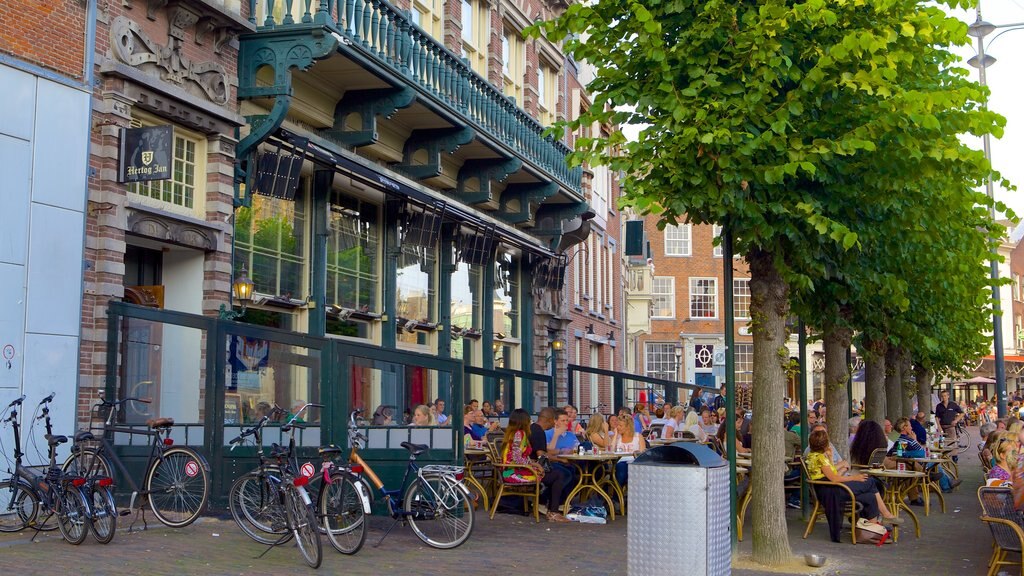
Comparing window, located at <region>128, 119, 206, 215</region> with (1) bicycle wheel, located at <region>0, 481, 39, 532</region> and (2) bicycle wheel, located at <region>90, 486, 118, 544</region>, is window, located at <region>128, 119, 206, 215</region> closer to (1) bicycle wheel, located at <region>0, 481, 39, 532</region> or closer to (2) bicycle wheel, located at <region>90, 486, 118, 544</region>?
(1) bicycle wheel, located at <region>0, 481, 39, 532</region>

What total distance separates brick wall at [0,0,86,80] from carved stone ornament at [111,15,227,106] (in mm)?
460

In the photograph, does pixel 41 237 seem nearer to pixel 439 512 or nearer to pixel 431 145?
pixel 439 512

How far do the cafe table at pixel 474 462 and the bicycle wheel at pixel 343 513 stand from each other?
131 inches

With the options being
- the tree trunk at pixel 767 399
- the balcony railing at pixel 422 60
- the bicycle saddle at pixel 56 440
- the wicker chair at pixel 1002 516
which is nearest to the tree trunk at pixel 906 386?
the balcony railing at pixel 422 60

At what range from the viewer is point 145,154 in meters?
11.7

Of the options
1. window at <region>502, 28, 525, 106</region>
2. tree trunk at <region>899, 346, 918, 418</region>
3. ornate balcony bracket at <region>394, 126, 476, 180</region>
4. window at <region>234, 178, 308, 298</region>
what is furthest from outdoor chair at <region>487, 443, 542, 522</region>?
tree trunk at <region>899, 346, 918, 418</region>

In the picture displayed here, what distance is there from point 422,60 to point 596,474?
22.9 ft

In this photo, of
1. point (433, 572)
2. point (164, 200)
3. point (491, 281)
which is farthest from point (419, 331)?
point (433, 572)

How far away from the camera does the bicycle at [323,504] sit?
30.9 ft

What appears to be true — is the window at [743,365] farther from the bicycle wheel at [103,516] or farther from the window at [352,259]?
the bicycle wheel at [103,516]

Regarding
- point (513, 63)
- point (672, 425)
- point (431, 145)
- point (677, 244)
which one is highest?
point (677, 244)

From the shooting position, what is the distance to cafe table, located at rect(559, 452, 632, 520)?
12672 millimetres

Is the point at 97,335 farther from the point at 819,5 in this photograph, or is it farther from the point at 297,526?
the point at 819,5

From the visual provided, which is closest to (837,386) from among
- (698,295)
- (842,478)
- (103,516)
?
(842,478)
